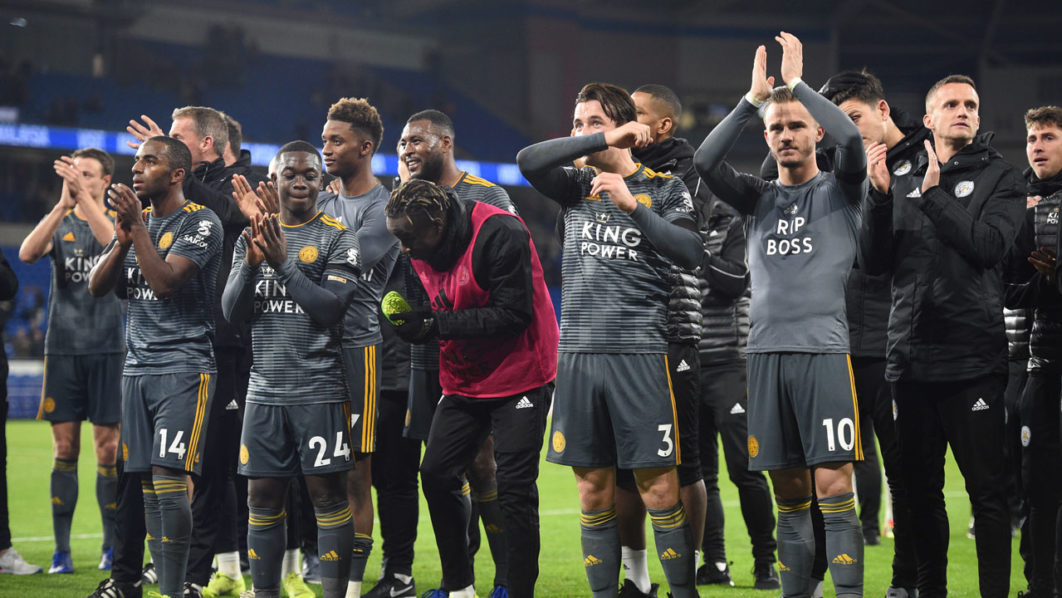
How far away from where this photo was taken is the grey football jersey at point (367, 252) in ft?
18.3

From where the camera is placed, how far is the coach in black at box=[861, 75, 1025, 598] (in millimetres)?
4770

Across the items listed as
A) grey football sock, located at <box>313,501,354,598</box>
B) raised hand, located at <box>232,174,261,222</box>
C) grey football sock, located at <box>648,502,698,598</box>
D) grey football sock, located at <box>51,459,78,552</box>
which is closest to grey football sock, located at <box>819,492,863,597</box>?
grey football sock, located at <box>648,502,698,598</box>

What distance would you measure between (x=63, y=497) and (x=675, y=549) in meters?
4.40

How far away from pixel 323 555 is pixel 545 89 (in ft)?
90.9

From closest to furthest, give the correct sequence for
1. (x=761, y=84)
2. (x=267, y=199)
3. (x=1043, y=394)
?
(x=761, y=84) → (x=267, y=199) → (x=1043, y=394)

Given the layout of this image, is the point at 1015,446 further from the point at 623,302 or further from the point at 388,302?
the point at 388,302

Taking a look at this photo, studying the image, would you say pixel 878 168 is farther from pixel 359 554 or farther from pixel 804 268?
pixel 359 554

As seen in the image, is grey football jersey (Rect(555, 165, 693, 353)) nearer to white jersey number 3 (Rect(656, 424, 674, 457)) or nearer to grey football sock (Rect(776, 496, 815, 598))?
white jersey number 3 (Rect(656, 424, 674, 457))

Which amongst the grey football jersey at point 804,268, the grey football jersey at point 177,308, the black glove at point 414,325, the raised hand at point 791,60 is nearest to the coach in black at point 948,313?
the grey football jersey at point 804,268

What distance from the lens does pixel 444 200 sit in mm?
4820

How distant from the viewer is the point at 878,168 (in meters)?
4.66

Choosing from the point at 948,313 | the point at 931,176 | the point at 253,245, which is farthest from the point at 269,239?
the point at 948,313

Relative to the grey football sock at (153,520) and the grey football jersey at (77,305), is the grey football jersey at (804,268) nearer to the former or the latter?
the grey football sock at (153,520)

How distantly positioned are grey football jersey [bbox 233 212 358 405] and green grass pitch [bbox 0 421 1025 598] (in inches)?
74.1
